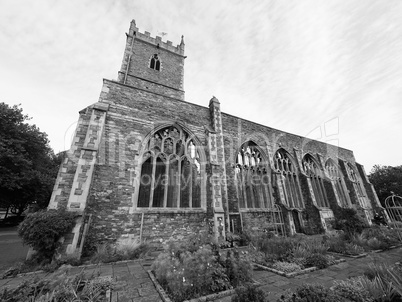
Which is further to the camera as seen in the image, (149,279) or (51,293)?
(149,279)

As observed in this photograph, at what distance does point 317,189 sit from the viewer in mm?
14430

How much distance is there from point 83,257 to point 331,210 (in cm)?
1656

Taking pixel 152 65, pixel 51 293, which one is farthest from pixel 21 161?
pixel 51 293

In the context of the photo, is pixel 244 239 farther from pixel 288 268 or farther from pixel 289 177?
pixel 289 177

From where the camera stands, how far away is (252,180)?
11383mm

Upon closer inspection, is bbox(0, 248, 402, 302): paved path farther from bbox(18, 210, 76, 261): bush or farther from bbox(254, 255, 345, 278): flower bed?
bbox(18, 210, 76, 261): bush

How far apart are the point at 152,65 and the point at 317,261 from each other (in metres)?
20.3

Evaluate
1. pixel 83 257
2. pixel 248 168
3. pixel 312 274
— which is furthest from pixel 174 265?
pixel 248 168

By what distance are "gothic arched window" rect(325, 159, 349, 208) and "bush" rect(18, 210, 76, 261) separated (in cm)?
2007

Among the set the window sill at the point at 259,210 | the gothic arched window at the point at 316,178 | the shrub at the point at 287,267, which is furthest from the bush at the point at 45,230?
the gothic arched window at the point at 316,178

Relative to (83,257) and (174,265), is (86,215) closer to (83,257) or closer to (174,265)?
(83,257)

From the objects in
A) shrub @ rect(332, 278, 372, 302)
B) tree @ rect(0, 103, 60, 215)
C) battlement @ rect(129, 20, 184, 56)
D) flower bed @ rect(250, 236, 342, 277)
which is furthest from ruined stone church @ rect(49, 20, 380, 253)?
tree @ rect(0, 103, 60, 215)

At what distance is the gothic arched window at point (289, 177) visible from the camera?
12.4 m

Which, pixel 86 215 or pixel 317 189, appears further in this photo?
pixel 317 189
